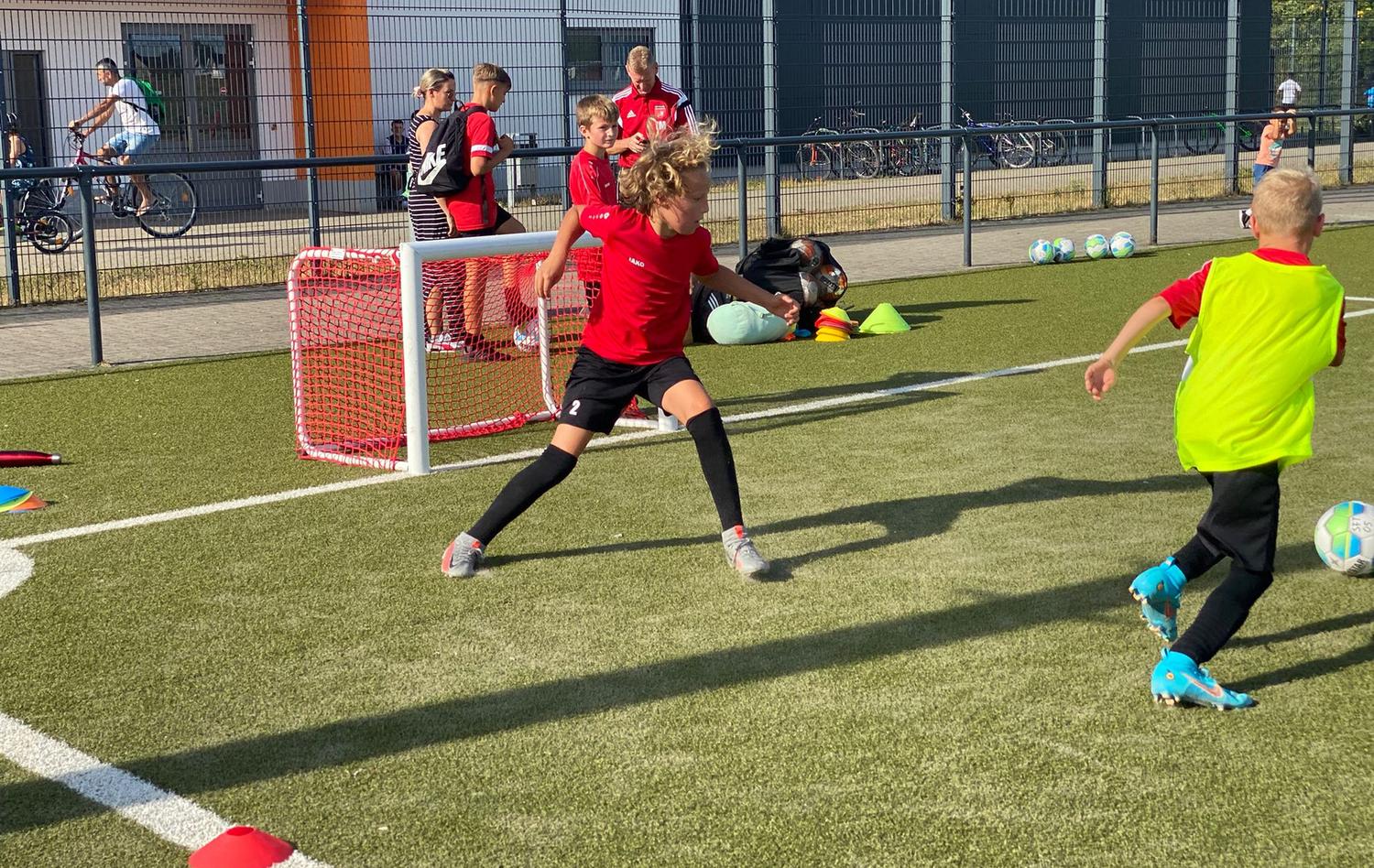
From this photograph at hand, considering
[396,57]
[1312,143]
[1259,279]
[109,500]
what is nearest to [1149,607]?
[1259,279]

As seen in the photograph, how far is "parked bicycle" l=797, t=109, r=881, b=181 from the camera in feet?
56.0

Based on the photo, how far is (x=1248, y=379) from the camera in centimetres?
414

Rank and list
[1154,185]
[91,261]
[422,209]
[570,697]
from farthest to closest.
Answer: [1154,185] → [91,261] → [422,209] → [570,697]

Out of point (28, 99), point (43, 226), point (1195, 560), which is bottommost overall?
point (1195, 560)

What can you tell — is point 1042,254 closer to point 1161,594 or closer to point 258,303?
point 258,303

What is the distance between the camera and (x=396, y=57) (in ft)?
54.2

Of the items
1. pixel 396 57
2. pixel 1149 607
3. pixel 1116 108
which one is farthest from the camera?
pixel 1116 108

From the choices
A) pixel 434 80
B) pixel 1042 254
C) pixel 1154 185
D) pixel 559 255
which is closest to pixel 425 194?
pixel 434 80

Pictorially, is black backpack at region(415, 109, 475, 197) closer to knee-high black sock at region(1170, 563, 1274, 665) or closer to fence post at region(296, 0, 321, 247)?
fence post at region(296, 0, 321, 247)

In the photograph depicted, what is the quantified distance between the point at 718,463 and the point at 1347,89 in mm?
24109

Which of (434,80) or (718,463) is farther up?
(434,80)

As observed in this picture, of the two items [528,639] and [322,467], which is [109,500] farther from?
[528,639]

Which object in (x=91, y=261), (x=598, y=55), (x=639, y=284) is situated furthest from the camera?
(x=598, y=55)

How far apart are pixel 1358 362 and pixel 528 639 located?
6.60 meters
